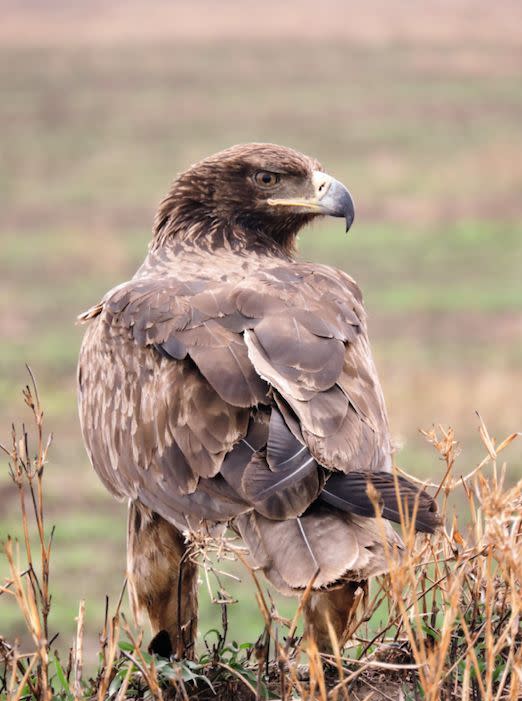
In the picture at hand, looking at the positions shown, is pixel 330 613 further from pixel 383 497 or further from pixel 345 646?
pixel 383 497

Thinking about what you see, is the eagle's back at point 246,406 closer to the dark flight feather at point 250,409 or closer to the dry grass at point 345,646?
the dark flight feather at point 250,409

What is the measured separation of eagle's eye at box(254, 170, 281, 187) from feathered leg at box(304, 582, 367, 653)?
2.06m

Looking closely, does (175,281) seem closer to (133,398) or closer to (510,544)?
(133,398)

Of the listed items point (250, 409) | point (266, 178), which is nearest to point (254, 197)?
point (266, 178)

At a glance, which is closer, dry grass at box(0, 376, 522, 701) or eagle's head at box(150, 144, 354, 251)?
dry grass at box(0, 376, 522, 701)

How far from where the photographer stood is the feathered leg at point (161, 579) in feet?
15.1

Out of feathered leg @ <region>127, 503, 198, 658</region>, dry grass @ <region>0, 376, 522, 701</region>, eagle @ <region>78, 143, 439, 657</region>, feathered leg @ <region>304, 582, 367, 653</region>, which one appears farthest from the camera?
feathered leg @ <region>127, 503, 198, 658</region>

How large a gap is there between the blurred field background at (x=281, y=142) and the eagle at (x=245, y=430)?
39 cm

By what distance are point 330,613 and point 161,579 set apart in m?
0.74

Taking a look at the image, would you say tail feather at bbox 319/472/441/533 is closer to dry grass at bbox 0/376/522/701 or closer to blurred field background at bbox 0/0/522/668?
dry grass at bbox 0/376/522/701

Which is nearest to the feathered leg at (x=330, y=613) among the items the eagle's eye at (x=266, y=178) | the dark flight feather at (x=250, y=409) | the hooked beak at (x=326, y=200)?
the dark flight feather at (x=250, y=409)

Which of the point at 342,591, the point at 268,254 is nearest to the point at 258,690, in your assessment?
the point at 342,591

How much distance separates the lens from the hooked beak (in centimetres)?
552

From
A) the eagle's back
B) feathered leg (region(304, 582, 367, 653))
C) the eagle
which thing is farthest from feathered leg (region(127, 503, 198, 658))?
feathered leg (region(304, 582, 367, 653))
